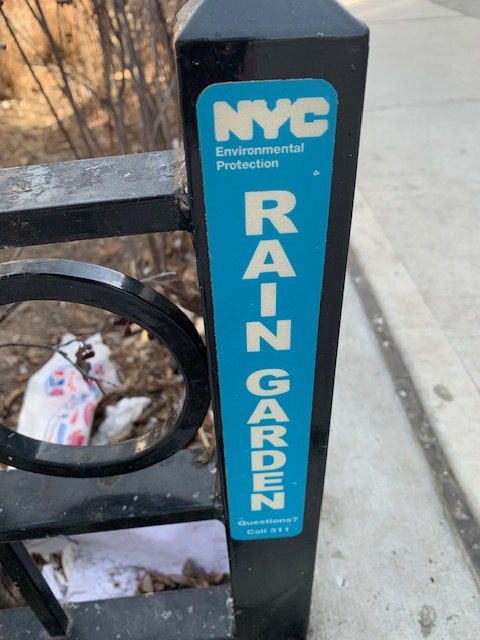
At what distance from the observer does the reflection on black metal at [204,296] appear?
22.9 inches

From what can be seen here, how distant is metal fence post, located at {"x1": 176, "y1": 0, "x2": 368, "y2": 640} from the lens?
57 cm

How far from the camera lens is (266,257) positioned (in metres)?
0.73

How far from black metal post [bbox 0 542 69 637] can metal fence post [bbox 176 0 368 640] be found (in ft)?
1.59

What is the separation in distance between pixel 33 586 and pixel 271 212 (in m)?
1.02

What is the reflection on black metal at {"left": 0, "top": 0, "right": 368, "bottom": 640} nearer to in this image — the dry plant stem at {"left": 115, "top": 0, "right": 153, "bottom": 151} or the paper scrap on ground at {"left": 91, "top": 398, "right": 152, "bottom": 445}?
the paper scrap on ground at {"left": 91, "top": 398, "right": 152, "bottom": 445}

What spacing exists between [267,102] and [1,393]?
183 centimetres

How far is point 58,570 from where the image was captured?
5.45 ft

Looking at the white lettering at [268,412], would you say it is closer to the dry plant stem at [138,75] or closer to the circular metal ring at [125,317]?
the circular metal ring at [125,317]

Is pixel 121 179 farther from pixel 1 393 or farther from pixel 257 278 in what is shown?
pixel 1 393

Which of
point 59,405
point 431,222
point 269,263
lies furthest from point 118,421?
point 431,222

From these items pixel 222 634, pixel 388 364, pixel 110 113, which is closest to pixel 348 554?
pixel 222 634

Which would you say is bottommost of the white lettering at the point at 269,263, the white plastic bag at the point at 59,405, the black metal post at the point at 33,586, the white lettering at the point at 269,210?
the white plastic bag at the point at 59,405

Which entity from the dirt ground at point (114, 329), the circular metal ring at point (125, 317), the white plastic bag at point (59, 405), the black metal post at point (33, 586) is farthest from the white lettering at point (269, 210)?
the white plastic bag at point (59, 405)

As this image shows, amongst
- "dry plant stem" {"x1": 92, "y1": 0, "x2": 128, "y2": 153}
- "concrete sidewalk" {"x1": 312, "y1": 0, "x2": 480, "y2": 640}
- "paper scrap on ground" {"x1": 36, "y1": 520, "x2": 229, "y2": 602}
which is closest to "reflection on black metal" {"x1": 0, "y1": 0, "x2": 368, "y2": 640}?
"paper scrap on ground" {"x1": 36, "y1": 520, "x2": 229, "y2": 602}
